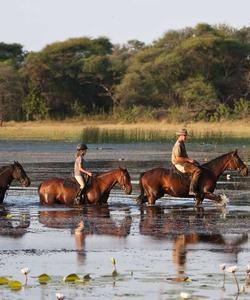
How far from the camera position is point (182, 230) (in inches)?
624

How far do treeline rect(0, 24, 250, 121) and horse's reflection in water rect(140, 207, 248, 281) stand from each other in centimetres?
4658

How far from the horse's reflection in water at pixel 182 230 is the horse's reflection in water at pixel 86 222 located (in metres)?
0.35

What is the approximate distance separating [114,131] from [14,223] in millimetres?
37098

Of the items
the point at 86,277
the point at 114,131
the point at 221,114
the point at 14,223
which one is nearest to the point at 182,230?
the point at 14,223

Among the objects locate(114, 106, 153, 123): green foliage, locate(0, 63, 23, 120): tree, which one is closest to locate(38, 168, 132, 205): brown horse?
locate(114, 106, 153, 123): green foliage

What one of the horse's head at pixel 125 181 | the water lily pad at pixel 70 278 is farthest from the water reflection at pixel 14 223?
the water lily pad at pixel 70 278

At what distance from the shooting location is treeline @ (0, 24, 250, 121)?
6788 cm

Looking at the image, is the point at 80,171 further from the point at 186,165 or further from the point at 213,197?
the point at 213,197

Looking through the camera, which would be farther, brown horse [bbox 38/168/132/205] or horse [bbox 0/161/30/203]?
horse [bbox 0/161/30/203]

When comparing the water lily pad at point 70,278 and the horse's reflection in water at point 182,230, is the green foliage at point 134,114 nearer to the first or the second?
the horse's reflection in water at point 182,230

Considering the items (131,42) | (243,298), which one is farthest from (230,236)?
(131,42)

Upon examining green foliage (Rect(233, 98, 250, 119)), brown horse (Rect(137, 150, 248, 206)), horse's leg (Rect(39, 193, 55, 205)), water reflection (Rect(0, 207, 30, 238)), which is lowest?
water reflection (Rect(0, 207, 30, 238))

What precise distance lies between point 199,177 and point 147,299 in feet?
33.3

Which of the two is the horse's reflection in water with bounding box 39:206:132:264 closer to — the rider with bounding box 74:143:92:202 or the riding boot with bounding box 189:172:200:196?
the rider with bounding box 74:143:92:202
